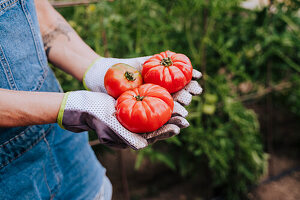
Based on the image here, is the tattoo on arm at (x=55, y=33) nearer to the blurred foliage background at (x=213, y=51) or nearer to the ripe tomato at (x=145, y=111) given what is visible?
the ripe tomato at (x=145, y=111)

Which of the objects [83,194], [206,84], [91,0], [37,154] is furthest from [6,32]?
[206,84]

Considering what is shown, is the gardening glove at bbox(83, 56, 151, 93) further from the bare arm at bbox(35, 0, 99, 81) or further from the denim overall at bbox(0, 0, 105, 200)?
the denim overall at bbox(0, 0, 105, 200)

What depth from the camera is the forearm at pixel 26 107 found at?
0.74 m

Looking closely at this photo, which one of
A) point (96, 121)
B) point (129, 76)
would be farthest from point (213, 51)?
point (96, 121)

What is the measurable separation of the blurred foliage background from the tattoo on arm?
564 mm

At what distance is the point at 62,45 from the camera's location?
115cm

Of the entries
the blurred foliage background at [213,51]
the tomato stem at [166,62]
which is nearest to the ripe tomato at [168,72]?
the tomato stem at [166,62]

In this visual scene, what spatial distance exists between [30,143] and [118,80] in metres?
0.39

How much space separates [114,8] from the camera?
1.92 meters

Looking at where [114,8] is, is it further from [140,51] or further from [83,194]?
[83,194]

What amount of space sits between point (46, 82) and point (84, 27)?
3.32ft

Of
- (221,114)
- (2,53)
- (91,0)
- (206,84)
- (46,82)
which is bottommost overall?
(221,114)

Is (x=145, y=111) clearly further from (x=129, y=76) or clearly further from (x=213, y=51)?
(x=213, y=51)

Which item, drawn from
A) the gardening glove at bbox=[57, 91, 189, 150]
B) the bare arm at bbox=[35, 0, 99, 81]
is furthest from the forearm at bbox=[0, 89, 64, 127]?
the bare arm at bbox=[35, 0, 99, 81]
